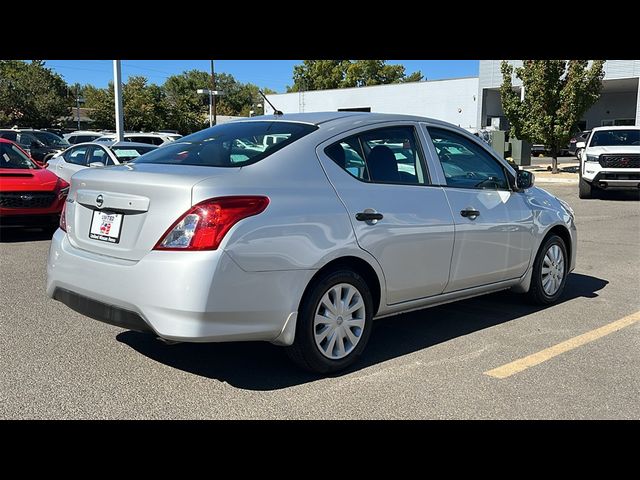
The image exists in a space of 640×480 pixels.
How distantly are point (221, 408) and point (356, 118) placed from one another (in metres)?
2.25

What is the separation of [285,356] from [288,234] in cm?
115

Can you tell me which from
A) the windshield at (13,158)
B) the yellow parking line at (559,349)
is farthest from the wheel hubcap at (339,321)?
the windshield at (13,158)

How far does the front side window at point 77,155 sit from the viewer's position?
1277 cm

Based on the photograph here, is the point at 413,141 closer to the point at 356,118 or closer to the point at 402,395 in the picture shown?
the point at 356,118

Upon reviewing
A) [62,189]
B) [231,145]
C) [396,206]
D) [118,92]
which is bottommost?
[62,189]

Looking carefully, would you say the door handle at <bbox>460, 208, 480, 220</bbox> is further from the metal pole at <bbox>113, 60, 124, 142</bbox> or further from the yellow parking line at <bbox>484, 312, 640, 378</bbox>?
the metal pole at <bbox>113, 60, 124, 142</bbox>

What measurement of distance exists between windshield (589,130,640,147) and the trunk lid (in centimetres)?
1555

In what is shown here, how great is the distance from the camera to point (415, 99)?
47469 millimetres

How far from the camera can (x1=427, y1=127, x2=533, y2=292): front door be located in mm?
4969

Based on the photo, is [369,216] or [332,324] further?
[369,216]

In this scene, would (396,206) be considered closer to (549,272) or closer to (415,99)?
(549,272)

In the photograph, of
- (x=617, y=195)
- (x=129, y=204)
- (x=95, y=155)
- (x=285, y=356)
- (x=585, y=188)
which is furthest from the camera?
(x=617, y=195)

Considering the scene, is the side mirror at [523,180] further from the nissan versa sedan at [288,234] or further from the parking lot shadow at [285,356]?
the parking lot shadow at [285,356]

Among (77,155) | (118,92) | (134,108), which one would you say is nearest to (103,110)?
(134,108)
